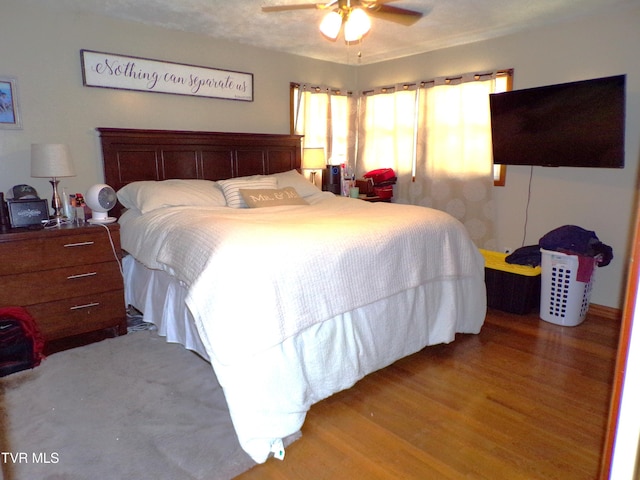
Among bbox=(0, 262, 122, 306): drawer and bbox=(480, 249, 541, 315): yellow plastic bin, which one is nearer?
bbox=(0, 262, 122, 306): drawer

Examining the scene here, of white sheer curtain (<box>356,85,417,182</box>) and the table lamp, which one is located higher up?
white sheer curtain (<box>356,85,417,182</box>)

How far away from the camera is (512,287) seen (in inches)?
131

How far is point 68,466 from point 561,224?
12.0 feet

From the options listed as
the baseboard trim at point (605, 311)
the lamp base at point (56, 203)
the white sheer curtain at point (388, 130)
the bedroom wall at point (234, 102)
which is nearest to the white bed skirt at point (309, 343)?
the lamp base at point (56, 203)

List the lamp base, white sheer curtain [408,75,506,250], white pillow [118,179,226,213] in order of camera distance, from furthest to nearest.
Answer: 1. white sheer curtain [408,75,506,250]
2. white pillow [118,179,226,213]
3. the lamp base

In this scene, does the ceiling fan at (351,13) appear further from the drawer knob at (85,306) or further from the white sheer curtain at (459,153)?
the drawer knob at (85,306)

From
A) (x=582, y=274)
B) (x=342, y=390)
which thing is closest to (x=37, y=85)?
(x=342, y=390)

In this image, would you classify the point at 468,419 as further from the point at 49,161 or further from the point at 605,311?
the point at 49,161

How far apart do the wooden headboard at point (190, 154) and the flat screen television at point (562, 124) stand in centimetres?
199

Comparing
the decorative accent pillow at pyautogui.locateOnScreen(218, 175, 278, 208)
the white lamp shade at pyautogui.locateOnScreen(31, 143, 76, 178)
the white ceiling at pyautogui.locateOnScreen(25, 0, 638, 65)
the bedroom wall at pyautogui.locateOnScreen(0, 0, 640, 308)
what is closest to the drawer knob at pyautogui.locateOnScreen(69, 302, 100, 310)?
the white lamp shade at pyautogui.locateOnScreen(31, 143, 76, 178)

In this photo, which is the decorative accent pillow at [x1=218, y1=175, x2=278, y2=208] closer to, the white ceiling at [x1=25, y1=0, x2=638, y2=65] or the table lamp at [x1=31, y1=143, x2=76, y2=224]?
the table lamp at [x1=31, y1=143, x2=76, y2=224]

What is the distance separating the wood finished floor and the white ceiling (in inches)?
90.7

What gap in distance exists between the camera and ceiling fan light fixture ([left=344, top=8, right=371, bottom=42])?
234cm

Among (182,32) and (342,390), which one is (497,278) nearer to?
(342,390)
